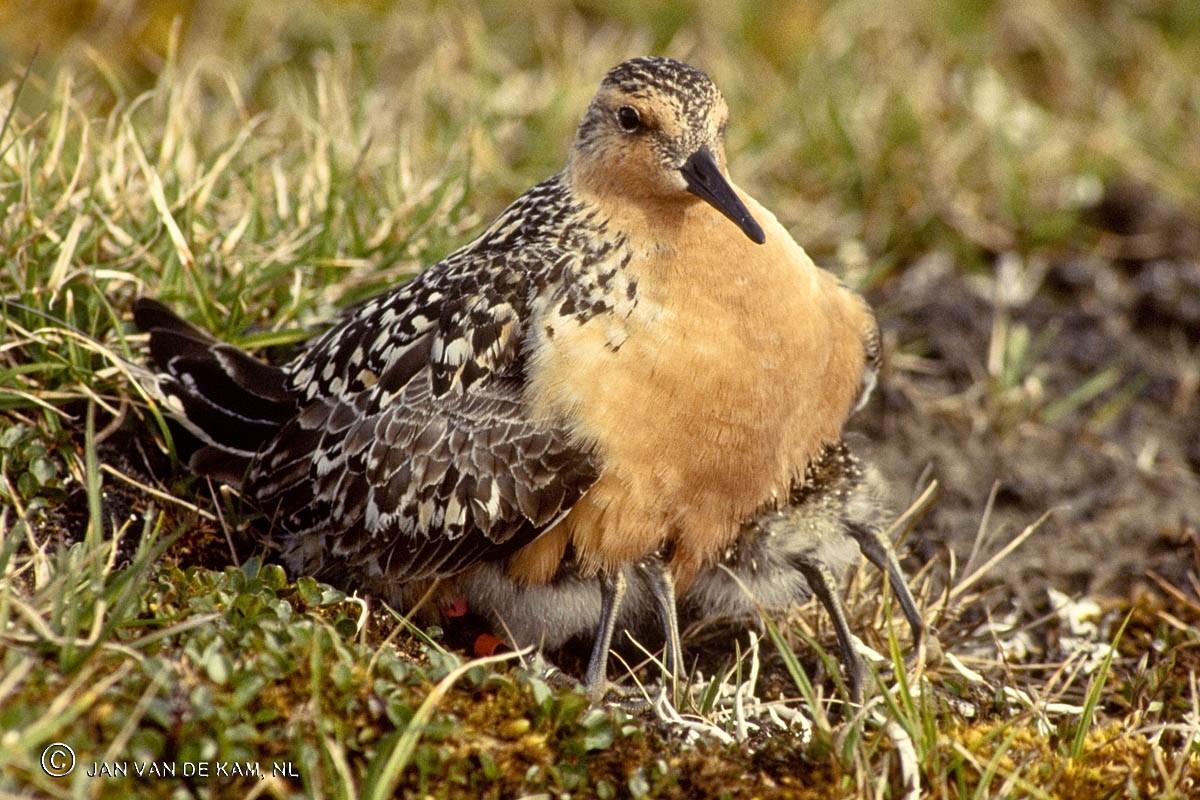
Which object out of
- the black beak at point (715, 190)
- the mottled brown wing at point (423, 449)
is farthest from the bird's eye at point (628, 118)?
the mottled brown wing at point (423, 449)

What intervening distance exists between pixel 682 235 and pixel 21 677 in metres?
2.54

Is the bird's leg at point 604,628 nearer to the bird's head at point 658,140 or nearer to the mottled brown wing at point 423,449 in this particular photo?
the mottled brown wing at point 423,449

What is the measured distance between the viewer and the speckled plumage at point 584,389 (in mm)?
4586

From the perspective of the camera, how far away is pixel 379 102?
7.41 metres

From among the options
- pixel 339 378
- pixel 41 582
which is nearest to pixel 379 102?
pixel 339 378

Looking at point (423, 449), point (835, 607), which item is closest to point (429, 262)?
point (423, 449)

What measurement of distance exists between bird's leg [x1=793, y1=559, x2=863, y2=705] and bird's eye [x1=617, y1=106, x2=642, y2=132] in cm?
168

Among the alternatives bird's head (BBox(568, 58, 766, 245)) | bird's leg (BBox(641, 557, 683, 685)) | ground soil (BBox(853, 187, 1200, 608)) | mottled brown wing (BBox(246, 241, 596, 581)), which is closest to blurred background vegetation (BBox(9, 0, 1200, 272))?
ground soil (BBox(853, 187, 1200, 608))

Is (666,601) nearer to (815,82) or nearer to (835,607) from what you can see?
(835,607)

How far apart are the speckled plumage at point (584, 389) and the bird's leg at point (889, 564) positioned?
36 cm

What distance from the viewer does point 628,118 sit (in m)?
4.91

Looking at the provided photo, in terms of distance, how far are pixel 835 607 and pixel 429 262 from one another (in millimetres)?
2474

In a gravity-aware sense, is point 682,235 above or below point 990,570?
above

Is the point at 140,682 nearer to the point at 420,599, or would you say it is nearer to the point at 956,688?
the point at 420,599
